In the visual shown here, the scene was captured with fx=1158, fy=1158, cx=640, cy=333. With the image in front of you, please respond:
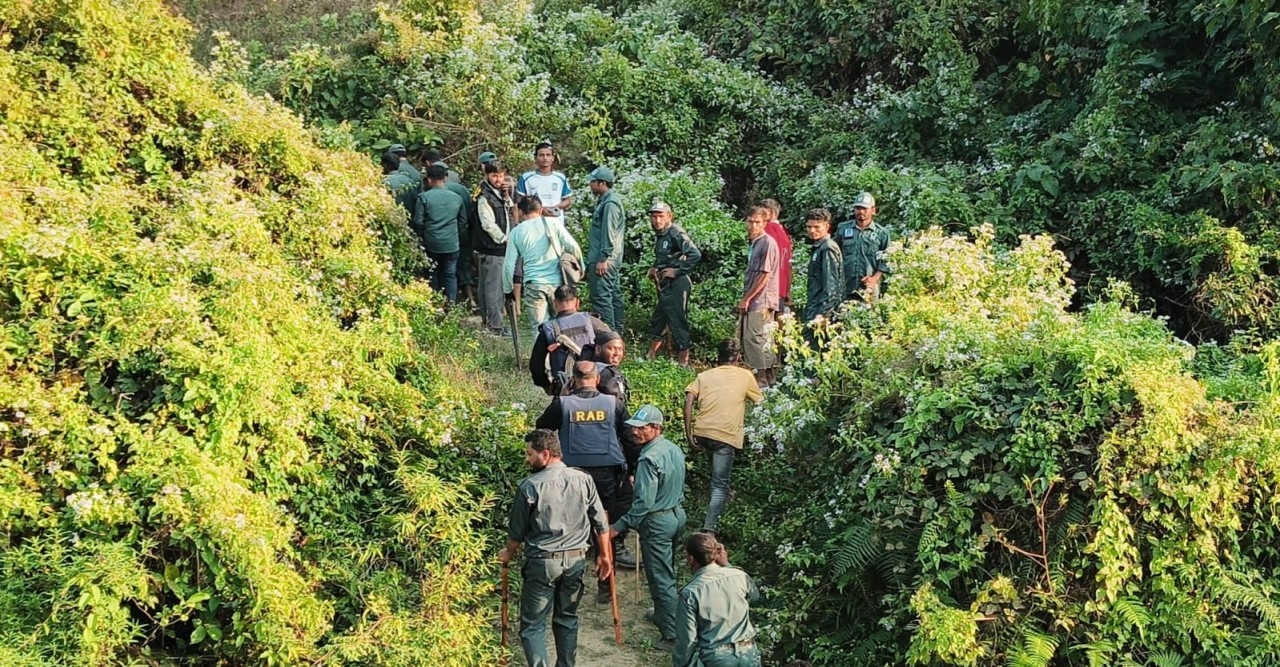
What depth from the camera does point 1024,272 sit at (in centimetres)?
920

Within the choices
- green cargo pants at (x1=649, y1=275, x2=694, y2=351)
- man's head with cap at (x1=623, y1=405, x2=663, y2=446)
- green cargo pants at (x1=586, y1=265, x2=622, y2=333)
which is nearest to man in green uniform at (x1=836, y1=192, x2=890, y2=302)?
green cargo pants at (x1=649, y1=275, x2=694, y2=351)

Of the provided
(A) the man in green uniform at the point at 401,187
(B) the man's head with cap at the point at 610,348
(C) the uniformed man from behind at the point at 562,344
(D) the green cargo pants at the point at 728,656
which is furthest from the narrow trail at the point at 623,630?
(A) the man in green uniform at the point at 401,187

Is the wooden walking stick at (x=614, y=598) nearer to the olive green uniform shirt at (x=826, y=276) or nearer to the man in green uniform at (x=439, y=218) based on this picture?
the olive green uniform shirt at (x=826, y=276)

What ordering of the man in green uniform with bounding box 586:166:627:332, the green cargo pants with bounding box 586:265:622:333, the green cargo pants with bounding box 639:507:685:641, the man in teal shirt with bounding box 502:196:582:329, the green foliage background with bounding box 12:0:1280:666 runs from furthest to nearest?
1. the green cargo pants with bounding box 586:265:622:333
2. the man in green uniform with bounding box 586:166:627:332
3. the man in teal shirt with bounding box 502:196:582:329
4. the green cargo pants with bounding box 639:507:685:641
5. the green foliage background with bounding box 12:0:1280:666

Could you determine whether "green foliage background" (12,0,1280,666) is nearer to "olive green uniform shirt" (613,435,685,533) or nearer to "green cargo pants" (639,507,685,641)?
"green cargo pants" (639,507,685,641)

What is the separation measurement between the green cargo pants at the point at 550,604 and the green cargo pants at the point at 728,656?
1103 millimetres

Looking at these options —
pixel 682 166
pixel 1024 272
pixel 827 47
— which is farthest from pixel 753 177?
pixel 1024 272

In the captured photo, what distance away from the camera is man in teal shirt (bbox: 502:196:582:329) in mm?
10930

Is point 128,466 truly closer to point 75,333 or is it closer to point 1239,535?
point 75,333

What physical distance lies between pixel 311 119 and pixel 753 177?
619 cm

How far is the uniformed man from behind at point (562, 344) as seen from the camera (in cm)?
951

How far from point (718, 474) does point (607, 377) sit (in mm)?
1175

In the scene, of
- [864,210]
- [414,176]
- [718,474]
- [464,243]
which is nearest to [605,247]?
[464,243]

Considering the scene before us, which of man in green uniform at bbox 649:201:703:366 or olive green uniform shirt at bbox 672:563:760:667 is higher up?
A: man in green uniform at bbox 649:201:703:366
